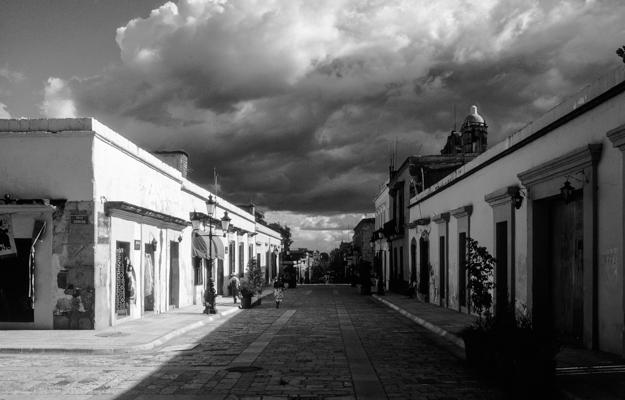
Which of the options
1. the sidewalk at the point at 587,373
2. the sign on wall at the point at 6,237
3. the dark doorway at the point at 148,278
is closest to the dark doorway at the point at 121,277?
the dark doorway at the point at 148,278

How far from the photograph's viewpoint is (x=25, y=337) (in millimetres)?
13828

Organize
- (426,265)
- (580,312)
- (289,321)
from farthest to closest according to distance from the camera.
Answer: (426,265) < (289,321) < (580,312)

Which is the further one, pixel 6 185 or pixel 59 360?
pixel 6 185

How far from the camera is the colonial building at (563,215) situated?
10.2 m

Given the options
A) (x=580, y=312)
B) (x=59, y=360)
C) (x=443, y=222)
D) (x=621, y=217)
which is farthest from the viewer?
(x=443, y=222)

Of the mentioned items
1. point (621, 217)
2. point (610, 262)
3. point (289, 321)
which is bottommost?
point (289, 321)

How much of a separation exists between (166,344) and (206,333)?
7.27 feet

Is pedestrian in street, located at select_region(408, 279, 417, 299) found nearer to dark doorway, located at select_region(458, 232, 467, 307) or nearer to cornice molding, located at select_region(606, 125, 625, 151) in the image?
dark doorway, located at select_region(458, 232, 467, 307)

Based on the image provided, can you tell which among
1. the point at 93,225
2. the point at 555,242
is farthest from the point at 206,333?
the point at 555,242

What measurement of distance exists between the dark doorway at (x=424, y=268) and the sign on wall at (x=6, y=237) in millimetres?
16440

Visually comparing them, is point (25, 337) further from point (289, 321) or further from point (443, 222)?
point (443, 222)

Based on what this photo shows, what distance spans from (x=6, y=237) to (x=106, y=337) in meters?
3.70

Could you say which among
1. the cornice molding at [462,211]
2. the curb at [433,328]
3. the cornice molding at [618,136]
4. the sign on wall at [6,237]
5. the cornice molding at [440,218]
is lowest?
the curb at [433,328]

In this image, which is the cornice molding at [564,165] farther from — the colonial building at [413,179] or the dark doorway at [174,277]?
the colonial building at [413,179]
